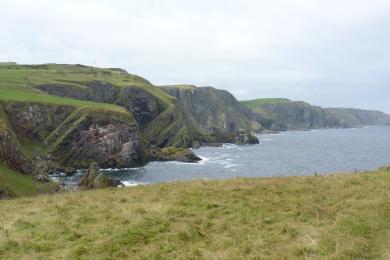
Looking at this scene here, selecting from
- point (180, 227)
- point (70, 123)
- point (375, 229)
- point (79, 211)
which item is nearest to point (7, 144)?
point (70, 123)

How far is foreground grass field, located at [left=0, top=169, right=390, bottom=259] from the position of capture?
16.1 meters

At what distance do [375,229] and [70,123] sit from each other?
135 meters

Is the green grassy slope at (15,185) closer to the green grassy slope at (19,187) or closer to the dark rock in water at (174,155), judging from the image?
the green grassy slope at (19,187)

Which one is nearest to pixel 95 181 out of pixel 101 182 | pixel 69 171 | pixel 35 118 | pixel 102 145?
pixel 101 182

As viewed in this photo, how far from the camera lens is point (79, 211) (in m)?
24.2

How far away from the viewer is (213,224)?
66.7 feet

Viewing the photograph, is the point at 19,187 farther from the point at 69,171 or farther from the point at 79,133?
the point at 79,133

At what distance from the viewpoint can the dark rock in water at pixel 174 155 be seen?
14425cm

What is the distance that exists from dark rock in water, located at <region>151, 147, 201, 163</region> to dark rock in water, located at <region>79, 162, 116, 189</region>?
60431 mm

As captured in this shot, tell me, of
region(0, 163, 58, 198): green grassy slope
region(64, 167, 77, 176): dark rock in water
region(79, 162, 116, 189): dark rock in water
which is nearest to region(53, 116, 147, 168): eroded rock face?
region(64, 167, 77, 176): dark rock in water

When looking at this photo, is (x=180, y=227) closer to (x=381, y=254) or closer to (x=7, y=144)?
(x=381, y=254)

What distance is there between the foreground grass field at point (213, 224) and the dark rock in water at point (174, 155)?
114467 mm

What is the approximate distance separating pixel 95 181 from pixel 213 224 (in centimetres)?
5434

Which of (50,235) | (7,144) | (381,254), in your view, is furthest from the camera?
(7,144)
